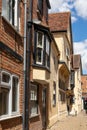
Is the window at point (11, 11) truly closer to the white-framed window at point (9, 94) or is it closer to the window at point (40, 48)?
the white-framed window at point (9, 94)

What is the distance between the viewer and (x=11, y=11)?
1352 cm

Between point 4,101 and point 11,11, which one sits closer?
point 4,101

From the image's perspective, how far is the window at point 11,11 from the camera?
12.7 meters

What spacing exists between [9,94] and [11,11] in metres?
3.14

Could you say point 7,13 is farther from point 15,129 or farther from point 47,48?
point 47,48

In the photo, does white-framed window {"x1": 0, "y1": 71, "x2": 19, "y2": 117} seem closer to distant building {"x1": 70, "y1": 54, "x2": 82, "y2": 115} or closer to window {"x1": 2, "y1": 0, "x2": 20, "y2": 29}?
window {"x1": 2, "y1": 0, "x2": 20, "y2": 29}

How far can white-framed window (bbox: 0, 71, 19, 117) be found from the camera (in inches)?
483

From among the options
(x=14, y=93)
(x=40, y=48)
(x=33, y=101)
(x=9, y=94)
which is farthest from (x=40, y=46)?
(x=9, y=94)

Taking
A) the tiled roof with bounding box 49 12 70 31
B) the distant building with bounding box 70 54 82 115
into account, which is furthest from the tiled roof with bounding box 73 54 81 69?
the tiled roof with bounding box 49 12 70 31

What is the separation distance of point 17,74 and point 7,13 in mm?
2535

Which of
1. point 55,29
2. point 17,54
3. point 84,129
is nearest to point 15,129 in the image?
point 17,54

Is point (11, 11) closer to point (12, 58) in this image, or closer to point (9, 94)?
point (12, 58)

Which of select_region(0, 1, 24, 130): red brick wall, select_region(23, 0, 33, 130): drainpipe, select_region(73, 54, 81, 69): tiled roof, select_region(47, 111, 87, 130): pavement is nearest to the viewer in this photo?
select_region(0, 1, 24, 130): red brick wall

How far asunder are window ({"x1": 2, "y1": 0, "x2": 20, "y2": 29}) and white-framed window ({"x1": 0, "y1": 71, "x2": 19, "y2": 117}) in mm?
2094
